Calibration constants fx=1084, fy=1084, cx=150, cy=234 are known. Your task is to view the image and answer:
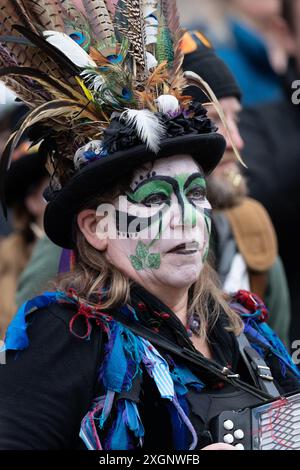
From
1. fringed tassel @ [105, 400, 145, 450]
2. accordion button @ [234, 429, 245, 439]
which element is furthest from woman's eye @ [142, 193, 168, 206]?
accordion button @ [234, 429, 245, 439]

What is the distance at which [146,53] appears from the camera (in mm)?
3576

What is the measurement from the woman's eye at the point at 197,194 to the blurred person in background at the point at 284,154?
6.96 feet

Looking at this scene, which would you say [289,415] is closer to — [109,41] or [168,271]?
[168,271]

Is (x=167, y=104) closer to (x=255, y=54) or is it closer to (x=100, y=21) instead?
(x=100, y=21)

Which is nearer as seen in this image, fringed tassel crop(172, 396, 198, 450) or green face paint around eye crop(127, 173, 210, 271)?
fringed tassel crop(172, 396, 198, 450)

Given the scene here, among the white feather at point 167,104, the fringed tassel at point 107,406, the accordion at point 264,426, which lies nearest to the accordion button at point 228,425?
the accordion at point 264,426

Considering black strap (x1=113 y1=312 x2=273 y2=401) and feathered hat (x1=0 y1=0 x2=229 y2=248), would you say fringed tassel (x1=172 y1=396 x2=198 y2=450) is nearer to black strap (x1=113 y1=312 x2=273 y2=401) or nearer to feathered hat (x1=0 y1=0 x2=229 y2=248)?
black strap (x1=113 y1=312 x2=273 y2=401)

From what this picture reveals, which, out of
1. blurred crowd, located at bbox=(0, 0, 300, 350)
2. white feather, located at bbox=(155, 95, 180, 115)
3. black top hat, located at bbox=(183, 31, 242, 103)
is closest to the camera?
white feather, located at bbox=(155, 95, 180, 115)

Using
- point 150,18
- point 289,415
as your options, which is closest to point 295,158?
point 150,18

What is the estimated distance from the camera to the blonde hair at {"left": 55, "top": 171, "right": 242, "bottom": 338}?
3500 mm

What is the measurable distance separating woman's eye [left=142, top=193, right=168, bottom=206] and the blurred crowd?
540 millimetres

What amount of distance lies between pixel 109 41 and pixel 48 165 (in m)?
0.46

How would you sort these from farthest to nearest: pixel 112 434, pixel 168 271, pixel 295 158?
pixel 295 158 < pixel 168 271 < pixel 112 434

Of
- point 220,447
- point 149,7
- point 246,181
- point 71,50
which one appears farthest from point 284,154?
point 220,447
